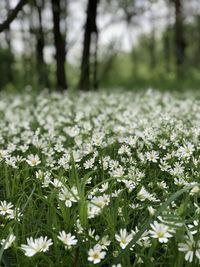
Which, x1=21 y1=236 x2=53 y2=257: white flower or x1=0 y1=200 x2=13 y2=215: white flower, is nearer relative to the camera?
x1=21 y1=236 x2=53 y2=257: white flower

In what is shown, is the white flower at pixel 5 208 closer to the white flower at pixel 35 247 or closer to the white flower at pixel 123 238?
the white flower at pixel 35 247

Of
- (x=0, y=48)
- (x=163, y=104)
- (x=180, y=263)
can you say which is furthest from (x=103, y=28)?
(x=180, y=263)

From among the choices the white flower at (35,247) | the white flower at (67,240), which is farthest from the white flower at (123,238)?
the white flower at (35,247)

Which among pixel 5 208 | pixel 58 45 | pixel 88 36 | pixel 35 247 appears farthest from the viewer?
pixel 88 36

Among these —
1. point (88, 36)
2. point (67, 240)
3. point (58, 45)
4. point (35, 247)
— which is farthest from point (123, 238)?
point (88, 36)

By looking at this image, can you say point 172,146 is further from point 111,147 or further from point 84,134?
point 84,134

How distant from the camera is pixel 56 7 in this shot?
33.6 ft

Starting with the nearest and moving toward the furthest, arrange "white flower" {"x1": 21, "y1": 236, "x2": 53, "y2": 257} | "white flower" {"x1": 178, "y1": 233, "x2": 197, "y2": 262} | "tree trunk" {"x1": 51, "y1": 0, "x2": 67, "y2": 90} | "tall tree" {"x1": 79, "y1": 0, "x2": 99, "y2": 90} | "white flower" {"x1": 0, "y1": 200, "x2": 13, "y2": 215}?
"white flower" {"x1": 178, "y1": 233, "x2": 197, "y2": 262}
"white flower" {"x1": 21, "y1": 236, "x2": 53, "y2": 257}
"white flower" {"x1": 0, "y1": 200, "x2": 13, "y2": 215}
"tree trunk" {"x1": 51, "y1": 0, "x2": 67, "y2": 90}
"tall tree" {"x1": 79, "y1": 0, "x2": 99, "y2": 90}

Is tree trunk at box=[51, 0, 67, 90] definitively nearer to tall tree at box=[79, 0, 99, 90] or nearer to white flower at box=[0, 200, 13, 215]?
tall tree at box=[79, 0, 99, 90]

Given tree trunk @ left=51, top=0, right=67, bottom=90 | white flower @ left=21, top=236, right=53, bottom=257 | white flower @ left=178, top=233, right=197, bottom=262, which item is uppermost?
tree trunk @ left=51, top=0, right=67, bottom=90

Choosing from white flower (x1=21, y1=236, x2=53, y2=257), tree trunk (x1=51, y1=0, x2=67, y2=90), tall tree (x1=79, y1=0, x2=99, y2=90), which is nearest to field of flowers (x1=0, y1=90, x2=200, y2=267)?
white flower (x1=21, y1=236, x2=53, y2=257)

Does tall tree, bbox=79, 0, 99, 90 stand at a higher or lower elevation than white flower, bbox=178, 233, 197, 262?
higher

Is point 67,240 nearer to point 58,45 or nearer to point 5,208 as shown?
point 5,208

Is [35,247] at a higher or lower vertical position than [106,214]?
lower
